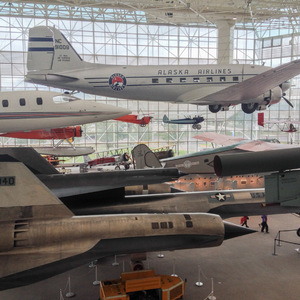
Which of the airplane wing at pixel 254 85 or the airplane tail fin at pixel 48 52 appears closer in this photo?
the airplane wing at pixel 254 85

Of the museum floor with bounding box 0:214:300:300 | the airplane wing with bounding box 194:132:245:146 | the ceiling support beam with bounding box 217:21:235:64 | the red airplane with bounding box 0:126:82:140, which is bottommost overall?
the museum floor with bounding box 0:214:300:300

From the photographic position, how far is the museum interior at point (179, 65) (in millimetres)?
10914

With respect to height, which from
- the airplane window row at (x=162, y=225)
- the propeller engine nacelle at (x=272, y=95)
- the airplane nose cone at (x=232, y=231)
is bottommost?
the airplane nose cone at (x=232, y=231)

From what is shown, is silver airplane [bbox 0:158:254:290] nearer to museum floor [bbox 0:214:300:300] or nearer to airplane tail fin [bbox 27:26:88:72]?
museum floor [bbox 0:214:300:300]

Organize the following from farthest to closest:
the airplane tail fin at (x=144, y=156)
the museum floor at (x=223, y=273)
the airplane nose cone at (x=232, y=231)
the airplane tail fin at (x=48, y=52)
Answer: the airplane tail fin at (x=144, y=156) < the airplane tail fin at (x=48, y=52) < the museum floor at (x=223, y=273) < the airplane nose cone at (x=232, y=231)

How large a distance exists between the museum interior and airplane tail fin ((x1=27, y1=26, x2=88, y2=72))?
0.35 m

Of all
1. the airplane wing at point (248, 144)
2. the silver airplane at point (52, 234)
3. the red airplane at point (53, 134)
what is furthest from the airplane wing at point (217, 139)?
the silver airplane at point (52, 234)

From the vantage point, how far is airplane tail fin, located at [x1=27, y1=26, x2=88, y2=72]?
1217 cm

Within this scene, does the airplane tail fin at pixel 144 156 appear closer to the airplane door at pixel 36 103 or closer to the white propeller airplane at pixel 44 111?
the white propeller airplane at pixel 44 111

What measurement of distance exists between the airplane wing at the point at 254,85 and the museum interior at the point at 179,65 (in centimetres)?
93

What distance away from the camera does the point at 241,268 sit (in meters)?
10.8

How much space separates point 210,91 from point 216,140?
5597mm

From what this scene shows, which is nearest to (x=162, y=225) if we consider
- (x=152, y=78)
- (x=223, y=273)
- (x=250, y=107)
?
(x=223, y=273)

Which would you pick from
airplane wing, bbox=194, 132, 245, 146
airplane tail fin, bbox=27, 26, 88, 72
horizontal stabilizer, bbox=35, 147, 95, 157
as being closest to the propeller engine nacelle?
airplane wing, bbox=194, 132, 245, 146
